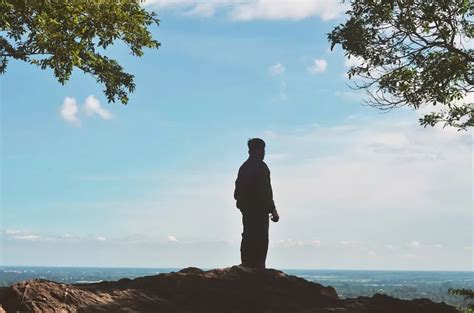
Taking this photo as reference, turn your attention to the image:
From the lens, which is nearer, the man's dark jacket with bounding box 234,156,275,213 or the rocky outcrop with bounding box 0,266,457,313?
the rocky outcrop with bounding box 0,266,457,313

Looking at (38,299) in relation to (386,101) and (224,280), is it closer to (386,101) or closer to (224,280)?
(224,280)

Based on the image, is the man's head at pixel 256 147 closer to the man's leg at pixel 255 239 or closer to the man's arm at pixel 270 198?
the man's arm at pixel 270 198

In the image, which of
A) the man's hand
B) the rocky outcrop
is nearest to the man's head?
the man's hand

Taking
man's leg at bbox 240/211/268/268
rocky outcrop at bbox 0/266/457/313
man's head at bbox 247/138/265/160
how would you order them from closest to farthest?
rocky outcrop at bbox 0/266/457/313 → man's leg at bbox 240/211/268/268 → man's head at bbox 247/138/265/160

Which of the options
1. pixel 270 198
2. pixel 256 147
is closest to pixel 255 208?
pixel 270 198

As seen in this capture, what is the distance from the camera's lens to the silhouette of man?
16.7 m

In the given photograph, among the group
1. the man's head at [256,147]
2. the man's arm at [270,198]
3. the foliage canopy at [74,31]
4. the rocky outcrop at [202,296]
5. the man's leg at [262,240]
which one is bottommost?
the rocky outcrop at [202,296]

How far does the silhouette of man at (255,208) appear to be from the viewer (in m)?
16.7

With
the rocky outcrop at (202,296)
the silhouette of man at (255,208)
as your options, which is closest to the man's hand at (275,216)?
the silhouette of man at (255,208)

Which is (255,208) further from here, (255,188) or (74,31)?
(74,31)

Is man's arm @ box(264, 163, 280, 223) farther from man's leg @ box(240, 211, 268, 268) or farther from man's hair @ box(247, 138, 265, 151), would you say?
man's hair @ box(247, 138, 265, 151)

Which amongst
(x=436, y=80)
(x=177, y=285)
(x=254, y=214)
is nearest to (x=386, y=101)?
(x=436, y=80)

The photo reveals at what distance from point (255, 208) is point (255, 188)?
0.53 meters

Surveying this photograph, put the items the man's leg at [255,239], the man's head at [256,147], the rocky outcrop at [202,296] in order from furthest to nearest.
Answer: the man's head at [256,147] → the man's leg at [255,239] → the rocky outcrop at [202,296]
